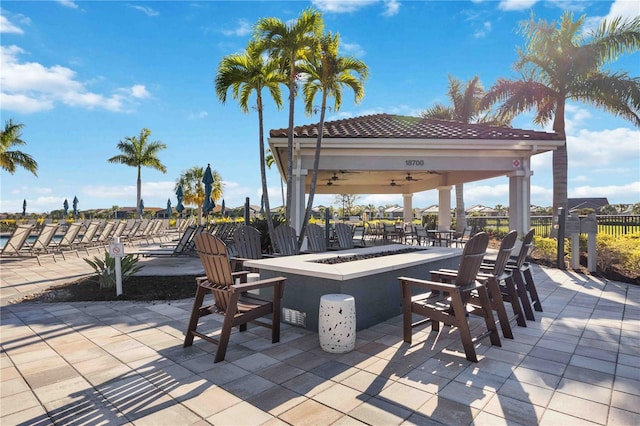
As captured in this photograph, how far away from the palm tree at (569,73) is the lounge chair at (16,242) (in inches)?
639

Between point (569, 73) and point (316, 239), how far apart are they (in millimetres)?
11693

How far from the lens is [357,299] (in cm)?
383

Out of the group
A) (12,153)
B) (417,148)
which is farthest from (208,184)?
(12,153)

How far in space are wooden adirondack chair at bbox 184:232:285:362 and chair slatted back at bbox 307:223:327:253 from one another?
10.3ft

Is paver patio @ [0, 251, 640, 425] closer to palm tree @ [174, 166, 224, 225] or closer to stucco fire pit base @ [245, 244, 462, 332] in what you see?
stucco fire pit base @ [245, 244, 462, 332]

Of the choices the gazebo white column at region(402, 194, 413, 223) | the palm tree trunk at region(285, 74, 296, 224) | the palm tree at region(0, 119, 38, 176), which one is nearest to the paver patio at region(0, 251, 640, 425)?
the palm tree trunk at region(285, 74, 296, 224)

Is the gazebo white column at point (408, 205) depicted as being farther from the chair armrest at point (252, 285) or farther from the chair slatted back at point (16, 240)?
the chair armrest at point (252, 285)

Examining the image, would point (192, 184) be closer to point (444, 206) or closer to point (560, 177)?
point (444, 206)

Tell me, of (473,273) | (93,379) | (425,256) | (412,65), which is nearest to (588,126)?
(412,65)

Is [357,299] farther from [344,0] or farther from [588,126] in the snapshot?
[588,126]

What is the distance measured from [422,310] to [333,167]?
6.02 m

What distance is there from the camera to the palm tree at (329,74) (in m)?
7.99

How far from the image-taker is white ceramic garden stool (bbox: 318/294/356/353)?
10.5 feet

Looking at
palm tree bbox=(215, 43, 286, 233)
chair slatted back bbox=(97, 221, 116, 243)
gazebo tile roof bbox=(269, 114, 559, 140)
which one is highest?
palm tree bbox=(215, 43, 286, 233)
